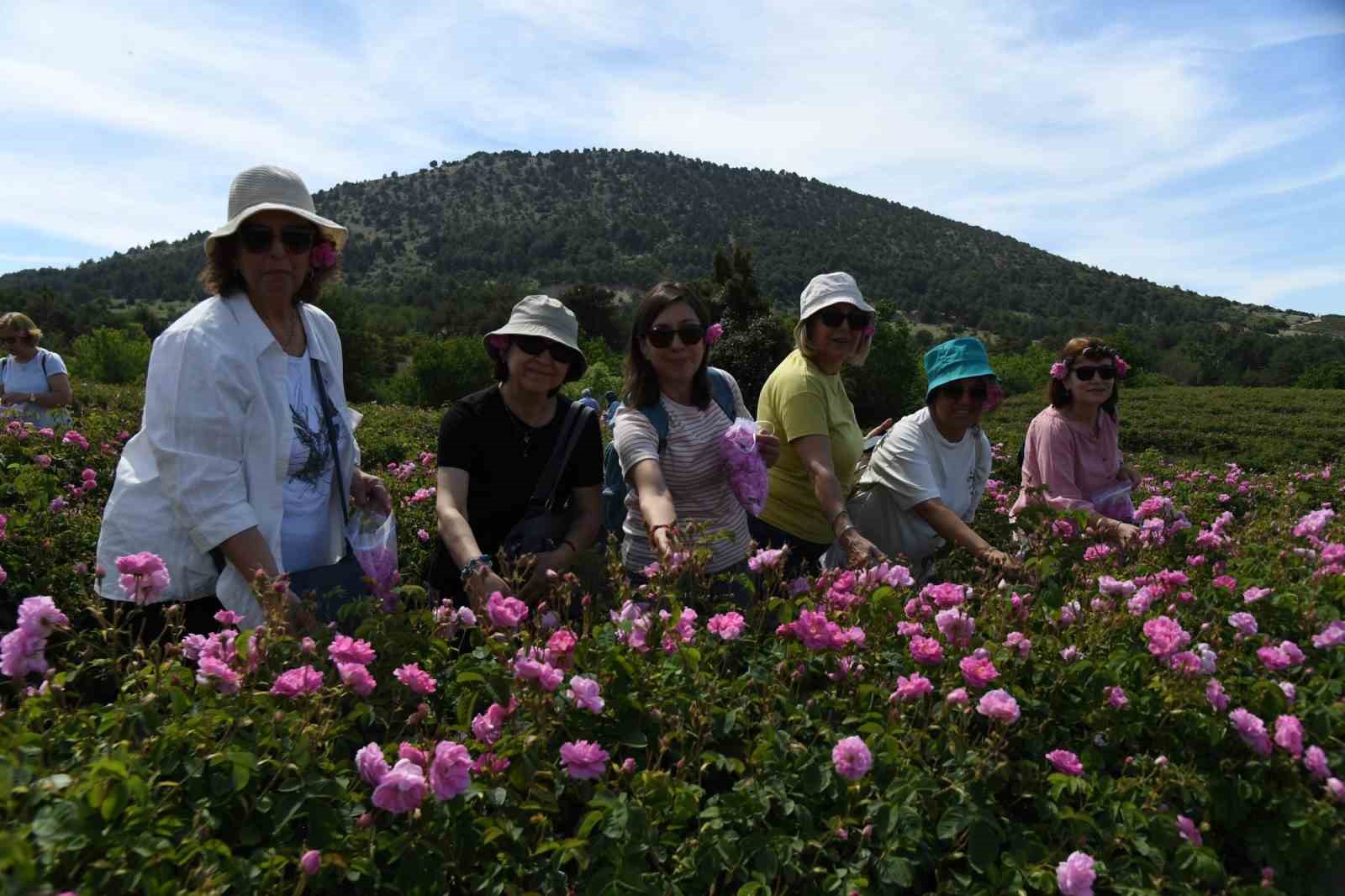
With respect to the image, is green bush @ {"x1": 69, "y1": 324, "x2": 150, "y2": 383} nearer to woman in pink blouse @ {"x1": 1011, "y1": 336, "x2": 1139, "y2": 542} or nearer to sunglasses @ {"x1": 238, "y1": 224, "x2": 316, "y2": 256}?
sunglasses @ {"x1": 238, "y1": 224, "x2": 316, "y2": 256}

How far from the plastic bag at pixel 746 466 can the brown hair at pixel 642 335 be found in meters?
0.26

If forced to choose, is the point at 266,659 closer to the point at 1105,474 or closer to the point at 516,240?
the point at 1105,474

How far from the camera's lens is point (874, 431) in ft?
14.3

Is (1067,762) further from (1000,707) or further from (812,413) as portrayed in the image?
(812,413)

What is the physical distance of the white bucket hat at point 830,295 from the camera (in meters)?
3.56

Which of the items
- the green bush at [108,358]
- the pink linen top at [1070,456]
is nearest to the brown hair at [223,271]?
the pink linen top at [1070,456]

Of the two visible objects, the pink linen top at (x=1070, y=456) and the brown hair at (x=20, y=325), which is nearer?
the pink linen top at (x=1070, y=456)

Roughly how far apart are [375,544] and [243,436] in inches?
20.0

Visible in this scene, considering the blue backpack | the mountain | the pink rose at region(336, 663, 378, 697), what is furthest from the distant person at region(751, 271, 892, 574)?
the mountain

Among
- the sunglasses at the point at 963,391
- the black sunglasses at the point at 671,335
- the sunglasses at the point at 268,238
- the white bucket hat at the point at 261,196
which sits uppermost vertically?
the white bucket hat at the point at 261,196

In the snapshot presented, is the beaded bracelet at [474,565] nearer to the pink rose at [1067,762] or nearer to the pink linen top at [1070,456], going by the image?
the pink rose at [1067,762]

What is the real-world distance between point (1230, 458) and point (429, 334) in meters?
60.8

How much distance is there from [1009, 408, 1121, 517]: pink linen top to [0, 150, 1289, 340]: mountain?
88.7 m

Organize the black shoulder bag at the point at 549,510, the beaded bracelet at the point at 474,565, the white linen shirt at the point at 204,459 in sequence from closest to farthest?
1. the white linen shirt at the point at 204,459
2. the beaded bracelet at the point at 474,565
3. the black shoulder bag at the point at 549,510
